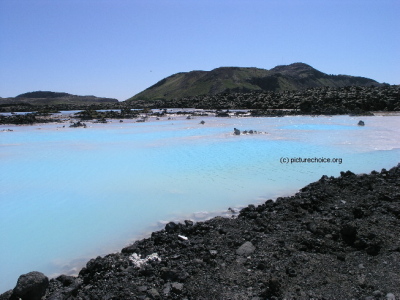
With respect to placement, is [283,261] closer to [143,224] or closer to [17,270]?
[143,224]

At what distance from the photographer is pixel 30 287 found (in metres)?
3.76

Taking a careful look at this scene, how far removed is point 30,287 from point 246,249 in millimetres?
2689

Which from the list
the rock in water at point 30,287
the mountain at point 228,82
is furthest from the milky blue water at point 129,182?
the mountain at point 228,82

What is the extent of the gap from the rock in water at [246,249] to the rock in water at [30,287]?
8.02 ft

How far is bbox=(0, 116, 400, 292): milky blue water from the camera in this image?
577 cm

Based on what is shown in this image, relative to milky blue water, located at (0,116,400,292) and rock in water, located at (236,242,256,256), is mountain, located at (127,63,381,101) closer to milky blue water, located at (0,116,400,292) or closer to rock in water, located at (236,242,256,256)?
milky blue water, located at (0,116,400,292)

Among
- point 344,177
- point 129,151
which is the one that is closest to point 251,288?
point 344,177

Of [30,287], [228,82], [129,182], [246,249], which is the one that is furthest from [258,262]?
[228,82]

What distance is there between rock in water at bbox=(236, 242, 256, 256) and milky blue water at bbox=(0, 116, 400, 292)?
187cm

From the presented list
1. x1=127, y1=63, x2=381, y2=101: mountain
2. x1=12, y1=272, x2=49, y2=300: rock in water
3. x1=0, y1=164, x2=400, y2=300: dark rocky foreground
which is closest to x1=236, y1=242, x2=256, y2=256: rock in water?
x1=0, y1=164, x2=400, y2=300: dark rocky foreground

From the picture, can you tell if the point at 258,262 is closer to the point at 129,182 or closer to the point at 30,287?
the point at 30,287

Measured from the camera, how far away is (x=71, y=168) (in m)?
11.6

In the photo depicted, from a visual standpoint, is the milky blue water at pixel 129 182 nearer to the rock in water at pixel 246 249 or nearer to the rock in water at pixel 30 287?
the rock in water at pixel 30 287

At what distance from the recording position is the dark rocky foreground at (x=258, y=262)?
374 centimetres
